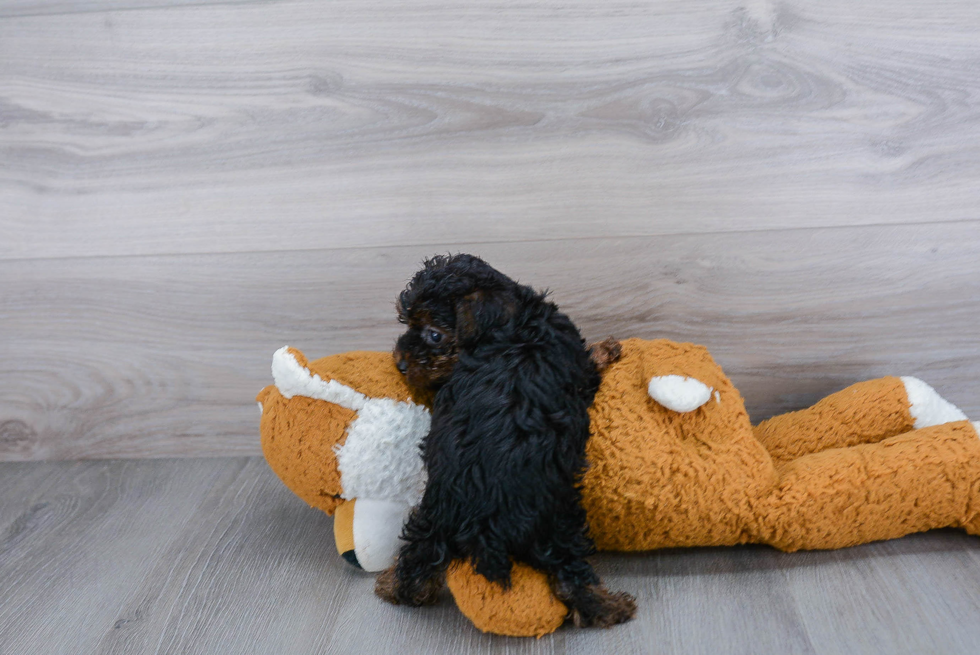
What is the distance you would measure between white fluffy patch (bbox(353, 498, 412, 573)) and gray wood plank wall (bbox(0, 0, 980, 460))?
1.02 feet

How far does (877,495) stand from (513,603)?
0.42 meters

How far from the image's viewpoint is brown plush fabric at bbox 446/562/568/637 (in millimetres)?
720

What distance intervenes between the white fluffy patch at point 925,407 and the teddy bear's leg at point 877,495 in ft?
0.28

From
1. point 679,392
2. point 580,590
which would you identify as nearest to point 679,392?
point 679,392

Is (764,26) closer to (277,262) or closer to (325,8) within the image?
(325,8)

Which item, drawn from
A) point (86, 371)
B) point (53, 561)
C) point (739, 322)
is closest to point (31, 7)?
point (86, 371)

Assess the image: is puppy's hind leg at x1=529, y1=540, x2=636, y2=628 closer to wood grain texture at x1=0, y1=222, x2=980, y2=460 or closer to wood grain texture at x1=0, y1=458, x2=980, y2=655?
wood grain texture at x1=0, y1=458, x2=980, y2=655

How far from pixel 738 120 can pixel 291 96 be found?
605mm

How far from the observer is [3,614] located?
0.83 m

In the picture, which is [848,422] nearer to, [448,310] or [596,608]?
[596,608]

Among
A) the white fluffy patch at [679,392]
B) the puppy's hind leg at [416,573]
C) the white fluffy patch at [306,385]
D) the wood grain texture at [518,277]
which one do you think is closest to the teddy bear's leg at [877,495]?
the white fluffy patch at [679,392]

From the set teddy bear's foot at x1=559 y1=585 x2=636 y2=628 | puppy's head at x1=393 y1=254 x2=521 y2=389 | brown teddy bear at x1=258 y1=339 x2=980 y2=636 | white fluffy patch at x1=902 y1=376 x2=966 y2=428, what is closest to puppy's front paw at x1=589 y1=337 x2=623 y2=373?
brown teddy bear at x1=258 y1=339 x2=980 y2=636

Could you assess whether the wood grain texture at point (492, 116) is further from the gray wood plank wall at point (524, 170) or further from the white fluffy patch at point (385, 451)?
the white fluffy patch at point (385, 451)

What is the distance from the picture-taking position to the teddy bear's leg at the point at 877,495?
812mm
